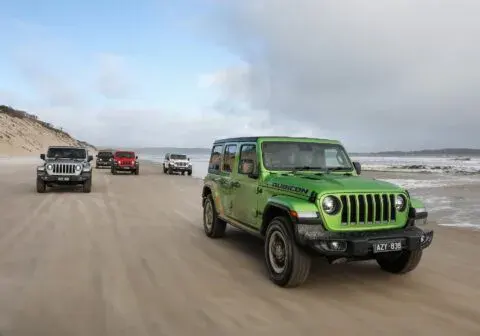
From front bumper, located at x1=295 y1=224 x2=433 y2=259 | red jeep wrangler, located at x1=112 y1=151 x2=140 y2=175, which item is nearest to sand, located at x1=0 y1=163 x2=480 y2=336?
front bumper, located at x1=295 y1=224 x2=433 y2=259

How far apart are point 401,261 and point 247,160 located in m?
2.87

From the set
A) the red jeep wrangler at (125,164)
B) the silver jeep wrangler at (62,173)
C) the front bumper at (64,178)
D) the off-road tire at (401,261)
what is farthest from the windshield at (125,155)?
the off-road tire at (401,261)

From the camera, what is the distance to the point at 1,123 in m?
68.4

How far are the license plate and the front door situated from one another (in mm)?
1871

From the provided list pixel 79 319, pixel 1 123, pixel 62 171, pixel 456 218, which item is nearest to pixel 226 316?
pixel 79 319

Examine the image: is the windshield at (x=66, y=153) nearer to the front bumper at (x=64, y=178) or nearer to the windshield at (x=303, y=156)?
the front bumper at (x=64, y=178)

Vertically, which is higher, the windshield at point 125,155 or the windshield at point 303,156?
the windshield at point 303,156

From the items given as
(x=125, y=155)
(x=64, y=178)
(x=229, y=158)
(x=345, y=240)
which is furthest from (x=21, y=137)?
(x=345, y=240)

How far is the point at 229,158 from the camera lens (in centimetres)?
827

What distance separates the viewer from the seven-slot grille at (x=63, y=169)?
17.2 metres

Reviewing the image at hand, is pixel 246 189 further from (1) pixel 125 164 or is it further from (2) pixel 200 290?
(1) pixel 125 164

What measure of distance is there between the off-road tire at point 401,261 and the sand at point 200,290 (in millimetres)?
156

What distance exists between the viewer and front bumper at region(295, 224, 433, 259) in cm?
523

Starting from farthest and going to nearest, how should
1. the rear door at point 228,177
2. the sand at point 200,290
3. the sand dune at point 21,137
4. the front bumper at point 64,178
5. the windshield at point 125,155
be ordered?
1. the sand dune at point 21,137
2. the windshield at point 125,155
3. the front bumper at point 64,178
4. the rear door at point 228,177
5. the sand at point 200,290
